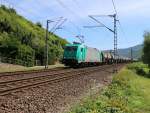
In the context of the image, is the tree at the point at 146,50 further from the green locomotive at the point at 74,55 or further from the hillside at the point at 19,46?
the green locomotive at the point at 74,55

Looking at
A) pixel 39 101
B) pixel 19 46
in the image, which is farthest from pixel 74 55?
pixel 39 101

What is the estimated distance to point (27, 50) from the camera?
60.9 m

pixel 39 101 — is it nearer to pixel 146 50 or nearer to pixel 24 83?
pixel 24 83

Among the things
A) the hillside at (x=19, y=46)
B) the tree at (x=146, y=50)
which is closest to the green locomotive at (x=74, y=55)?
the hillside at (x=19, y=46)

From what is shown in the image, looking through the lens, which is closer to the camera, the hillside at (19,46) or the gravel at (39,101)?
the gravel at (39,101)

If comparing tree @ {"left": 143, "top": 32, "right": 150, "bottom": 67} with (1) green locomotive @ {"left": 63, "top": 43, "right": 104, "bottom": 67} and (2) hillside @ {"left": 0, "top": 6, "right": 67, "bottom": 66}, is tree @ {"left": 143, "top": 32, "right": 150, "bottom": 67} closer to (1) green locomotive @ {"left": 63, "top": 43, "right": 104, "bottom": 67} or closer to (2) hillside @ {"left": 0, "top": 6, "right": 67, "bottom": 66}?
(2) hillside @ {"left": 0, "top": 6, "right": 67, "bottom": 66}

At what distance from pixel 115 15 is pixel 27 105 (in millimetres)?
29591

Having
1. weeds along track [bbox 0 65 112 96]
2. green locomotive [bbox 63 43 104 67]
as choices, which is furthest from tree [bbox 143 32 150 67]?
weeds along track [bbox 0 65 112 96]

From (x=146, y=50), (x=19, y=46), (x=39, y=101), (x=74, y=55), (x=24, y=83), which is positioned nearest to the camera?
(x=39, y=101)

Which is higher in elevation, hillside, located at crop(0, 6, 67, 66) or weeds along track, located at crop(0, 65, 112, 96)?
hillside, located at crop(0, 6, 67, 66)

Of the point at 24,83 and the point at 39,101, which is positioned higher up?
the point at 24,83

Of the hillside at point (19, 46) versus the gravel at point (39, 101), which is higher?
the hillside at point (19, 46)

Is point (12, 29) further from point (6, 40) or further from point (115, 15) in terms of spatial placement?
point (115, 15)

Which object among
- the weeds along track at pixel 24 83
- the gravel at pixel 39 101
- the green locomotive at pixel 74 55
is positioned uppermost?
the green locomotive at pixel 74 55
